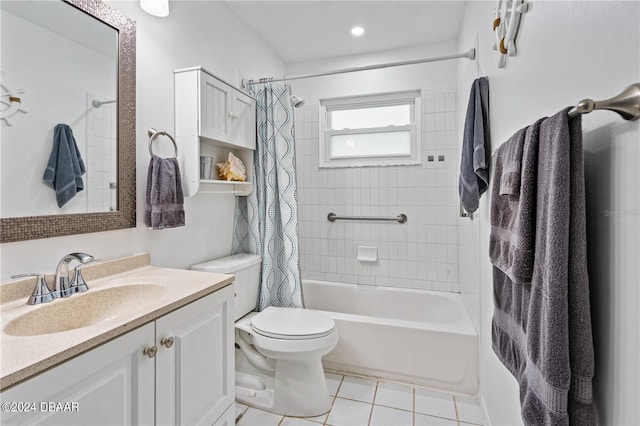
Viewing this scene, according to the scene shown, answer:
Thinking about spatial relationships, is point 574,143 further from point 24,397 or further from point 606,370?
point 24,397

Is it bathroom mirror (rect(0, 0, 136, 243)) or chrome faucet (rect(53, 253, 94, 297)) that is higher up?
bathroom mirror (rect(0, 0, 136, 243))

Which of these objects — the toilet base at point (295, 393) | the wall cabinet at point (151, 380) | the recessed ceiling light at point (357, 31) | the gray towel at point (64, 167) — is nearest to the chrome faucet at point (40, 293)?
the gray towel at point (64, 167)

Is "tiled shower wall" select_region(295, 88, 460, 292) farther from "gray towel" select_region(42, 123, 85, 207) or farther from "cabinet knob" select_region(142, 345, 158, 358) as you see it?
"cabinet knob" select_region(142, 345, 158, 358)

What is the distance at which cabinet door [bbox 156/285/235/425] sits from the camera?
1.00m

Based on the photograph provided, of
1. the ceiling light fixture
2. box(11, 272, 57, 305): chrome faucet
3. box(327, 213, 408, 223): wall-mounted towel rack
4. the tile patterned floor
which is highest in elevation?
the ceiling light fixture

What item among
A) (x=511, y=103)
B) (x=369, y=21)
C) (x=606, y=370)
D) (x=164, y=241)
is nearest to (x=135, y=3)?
(x=164, y=241)

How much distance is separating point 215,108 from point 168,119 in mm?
272

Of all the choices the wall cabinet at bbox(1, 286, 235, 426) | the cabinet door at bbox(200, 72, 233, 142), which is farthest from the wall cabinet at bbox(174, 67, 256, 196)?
the wall cabinet at bbox(1, 286, 235, 426)

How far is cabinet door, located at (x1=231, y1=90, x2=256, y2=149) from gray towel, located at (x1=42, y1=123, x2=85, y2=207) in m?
0.89

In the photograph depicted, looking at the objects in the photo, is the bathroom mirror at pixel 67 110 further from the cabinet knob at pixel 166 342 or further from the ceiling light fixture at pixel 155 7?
the cabinet knob at pixel 166 342

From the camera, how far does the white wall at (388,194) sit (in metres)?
2.59

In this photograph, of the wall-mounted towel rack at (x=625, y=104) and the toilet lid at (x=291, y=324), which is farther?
the toilet lid at (x=291, y=324)

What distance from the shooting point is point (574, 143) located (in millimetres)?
587

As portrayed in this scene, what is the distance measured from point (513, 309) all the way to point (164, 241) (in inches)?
62.6
